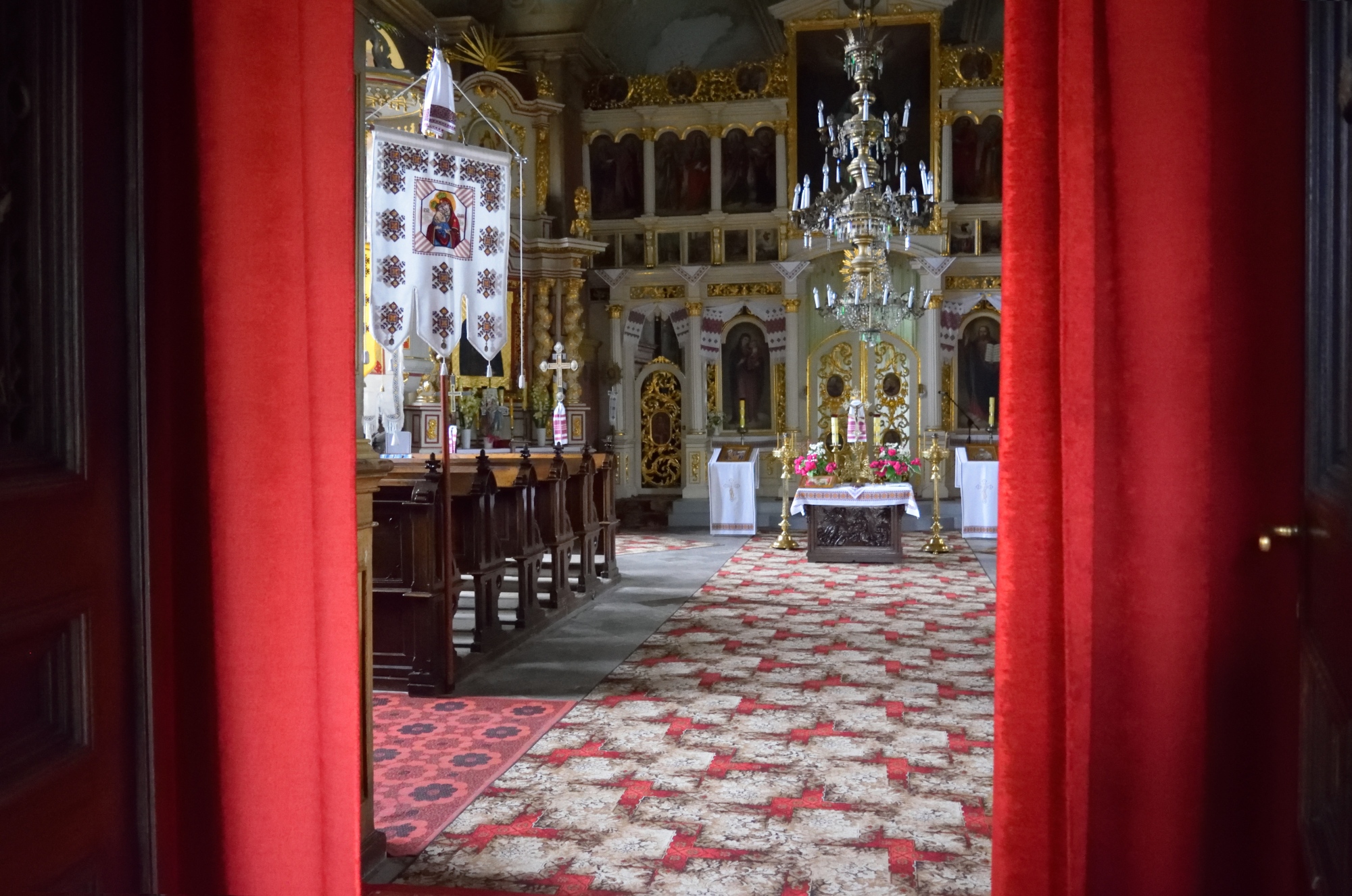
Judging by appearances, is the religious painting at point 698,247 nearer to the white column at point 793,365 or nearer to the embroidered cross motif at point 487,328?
the white column at point 793,365

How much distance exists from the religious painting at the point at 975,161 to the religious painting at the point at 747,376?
311cm

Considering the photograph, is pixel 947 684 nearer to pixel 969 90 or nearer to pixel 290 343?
pixel 290 343

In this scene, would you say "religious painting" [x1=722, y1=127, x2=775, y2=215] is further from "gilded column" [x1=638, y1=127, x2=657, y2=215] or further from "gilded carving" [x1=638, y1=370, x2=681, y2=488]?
"gilded carving" [x1=638, y1=370, x2=681, y2=488]

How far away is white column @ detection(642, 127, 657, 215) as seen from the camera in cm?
1376

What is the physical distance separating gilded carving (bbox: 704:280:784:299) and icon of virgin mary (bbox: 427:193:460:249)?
29.5 feet

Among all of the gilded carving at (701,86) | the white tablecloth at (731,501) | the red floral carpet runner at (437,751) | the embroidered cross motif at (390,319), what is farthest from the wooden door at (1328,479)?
the gilded carving at (701,86)

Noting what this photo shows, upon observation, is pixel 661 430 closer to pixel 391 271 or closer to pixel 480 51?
pixel 480 51

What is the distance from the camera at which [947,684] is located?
198 inches

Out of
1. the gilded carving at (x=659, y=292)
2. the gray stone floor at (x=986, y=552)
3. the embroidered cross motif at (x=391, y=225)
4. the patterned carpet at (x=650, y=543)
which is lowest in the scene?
the patterned carpet at (x=650, y=543)

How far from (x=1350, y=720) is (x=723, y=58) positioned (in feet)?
48.4

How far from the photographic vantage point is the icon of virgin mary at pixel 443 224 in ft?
15.1

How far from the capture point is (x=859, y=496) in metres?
9.32

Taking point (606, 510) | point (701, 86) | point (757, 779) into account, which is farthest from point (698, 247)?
point (757, 779)

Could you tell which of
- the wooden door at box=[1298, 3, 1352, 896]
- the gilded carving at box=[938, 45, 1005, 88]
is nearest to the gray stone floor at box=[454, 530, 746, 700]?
the wooden door at box=[1298, 3, 1352, 896]
